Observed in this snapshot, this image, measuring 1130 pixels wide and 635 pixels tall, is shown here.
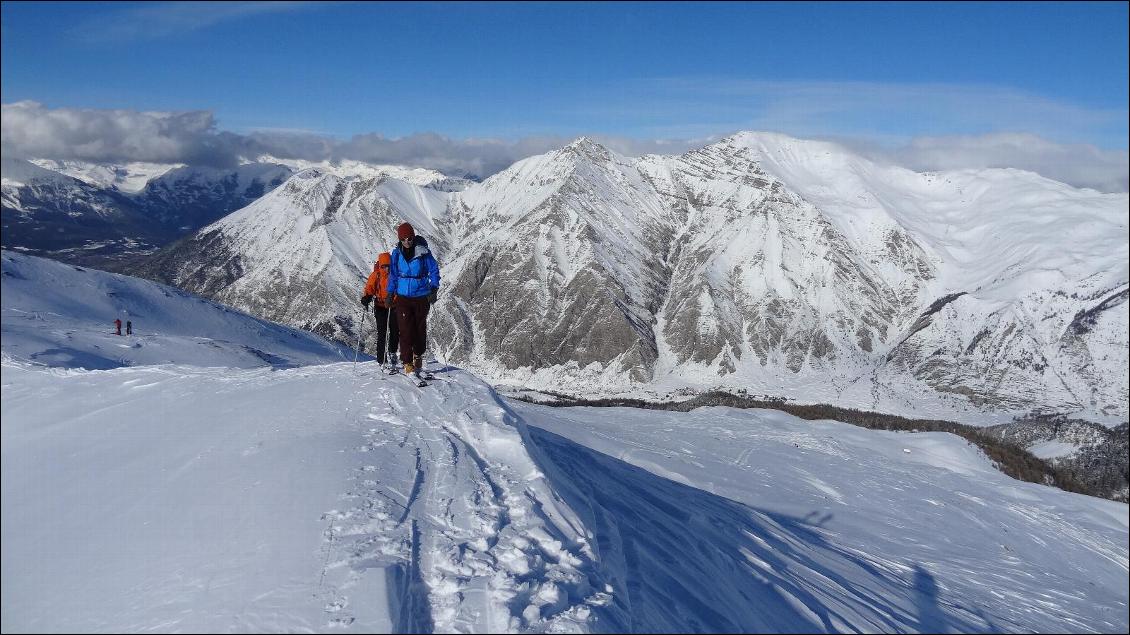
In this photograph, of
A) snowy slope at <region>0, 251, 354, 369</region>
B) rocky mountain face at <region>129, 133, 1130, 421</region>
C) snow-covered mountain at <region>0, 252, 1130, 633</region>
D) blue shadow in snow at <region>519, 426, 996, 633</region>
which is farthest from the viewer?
rocky mountain face at <region>129, 133, 1130, 421</region>

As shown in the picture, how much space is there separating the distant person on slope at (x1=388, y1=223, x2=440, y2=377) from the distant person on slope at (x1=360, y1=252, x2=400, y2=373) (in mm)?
593

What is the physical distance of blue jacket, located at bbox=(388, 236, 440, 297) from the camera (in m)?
12.8

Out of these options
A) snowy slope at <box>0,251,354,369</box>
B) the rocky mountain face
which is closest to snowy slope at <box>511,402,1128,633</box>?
snowy slope at <box>0,251,354,369</box>

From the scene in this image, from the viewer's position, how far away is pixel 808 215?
627ft

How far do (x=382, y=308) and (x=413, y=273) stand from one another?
7.83ft

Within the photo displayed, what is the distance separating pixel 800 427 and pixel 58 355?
29.8 meters

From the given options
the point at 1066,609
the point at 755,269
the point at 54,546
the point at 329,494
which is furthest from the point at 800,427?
the point at 755,269

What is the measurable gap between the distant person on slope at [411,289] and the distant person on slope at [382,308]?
1.95ft

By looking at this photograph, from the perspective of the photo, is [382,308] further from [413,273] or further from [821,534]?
[821,534]

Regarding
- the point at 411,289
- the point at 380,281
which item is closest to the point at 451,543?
the point at 411,289

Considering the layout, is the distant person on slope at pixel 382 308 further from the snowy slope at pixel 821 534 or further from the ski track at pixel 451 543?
the ski track at pixel 451 543

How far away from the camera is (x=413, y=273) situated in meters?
12.8

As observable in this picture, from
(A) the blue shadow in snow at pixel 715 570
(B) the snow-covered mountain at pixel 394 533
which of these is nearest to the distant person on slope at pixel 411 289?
(B) the snow-covered mountain at pixel 394 533

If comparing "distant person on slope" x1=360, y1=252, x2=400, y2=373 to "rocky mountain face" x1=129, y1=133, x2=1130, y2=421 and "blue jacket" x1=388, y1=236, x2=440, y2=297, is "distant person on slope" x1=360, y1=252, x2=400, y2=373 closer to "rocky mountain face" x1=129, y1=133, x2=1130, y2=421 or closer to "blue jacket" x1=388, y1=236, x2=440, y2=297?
"blue jacket" x1=388, y1=236, x2=440, y2=297
